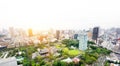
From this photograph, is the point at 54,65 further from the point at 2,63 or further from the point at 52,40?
the point at 52,40

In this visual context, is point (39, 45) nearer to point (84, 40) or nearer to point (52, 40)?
point (52, 40)

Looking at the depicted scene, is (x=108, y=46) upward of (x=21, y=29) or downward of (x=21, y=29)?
downward

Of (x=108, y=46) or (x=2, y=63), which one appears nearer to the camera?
(x=2, y=63)

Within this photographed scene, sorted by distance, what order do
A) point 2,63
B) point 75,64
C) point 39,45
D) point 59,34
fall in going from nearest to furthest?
point 2,63 < point 75,64 < point 39,45 < point 59,34

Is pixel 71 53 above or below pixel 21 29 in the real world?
below

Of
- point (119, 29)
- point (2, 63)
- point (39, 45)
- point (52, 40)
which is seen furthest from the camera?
point (119, 29)

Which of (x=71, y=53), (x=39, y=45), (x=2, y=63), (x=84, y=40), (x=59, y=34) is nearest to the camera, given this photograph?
(x=2, y=63)

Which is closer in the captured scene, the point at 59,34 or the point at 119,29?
the point at 59,34

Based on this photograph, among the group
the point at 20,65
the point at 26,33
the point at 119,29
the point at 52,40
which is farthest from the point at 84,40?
the point at 119,29

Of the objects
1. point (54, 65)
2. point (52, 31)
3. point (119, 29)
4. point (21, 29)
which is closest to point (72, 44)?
point (52, 31)
